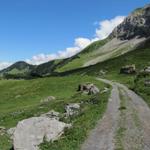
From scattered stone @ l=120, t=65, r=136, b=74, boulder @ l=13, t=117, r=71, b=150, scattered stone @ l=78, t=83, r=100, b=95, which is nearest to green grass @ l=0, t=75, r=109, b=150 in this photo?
boulder @ l=13, t=117, r=71, b=150

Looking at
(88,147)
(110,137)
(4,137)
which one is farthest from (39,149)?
(4,137)

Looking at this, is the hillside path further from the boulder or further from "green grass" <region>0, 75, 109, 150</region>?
the boulder

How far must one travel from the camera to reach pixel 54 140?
29938 mm

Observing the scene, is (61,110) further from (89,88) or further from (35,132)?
(89,88)

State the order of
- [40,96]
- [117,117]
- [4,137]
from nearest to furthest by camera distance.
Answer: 1. [4,137]
2. [117,117]
3. [40,96]

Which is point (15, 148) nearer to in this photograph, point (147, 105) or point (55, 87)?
point (147, 105)

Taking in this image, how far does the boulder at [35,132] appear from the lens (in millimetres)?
27389

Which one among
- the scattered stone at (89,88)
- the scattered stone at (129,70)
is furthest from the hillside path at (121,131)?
the scattered stone at (129,70)

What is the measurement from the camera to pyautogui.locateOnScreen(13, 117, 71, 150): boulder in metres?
→ 27.4

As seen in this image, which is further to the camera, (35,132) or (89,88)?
(89,88)

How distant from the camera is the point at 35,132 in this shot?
29.3 metres

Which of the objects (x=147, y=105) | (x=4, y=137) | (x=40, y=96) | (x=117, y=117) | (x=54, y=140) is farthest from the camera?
(x=40, y=96)

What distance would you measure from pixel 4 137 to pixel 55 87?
233ft

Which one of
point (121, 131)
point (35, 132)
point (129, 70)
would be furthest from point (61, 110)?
point (129, 70)
